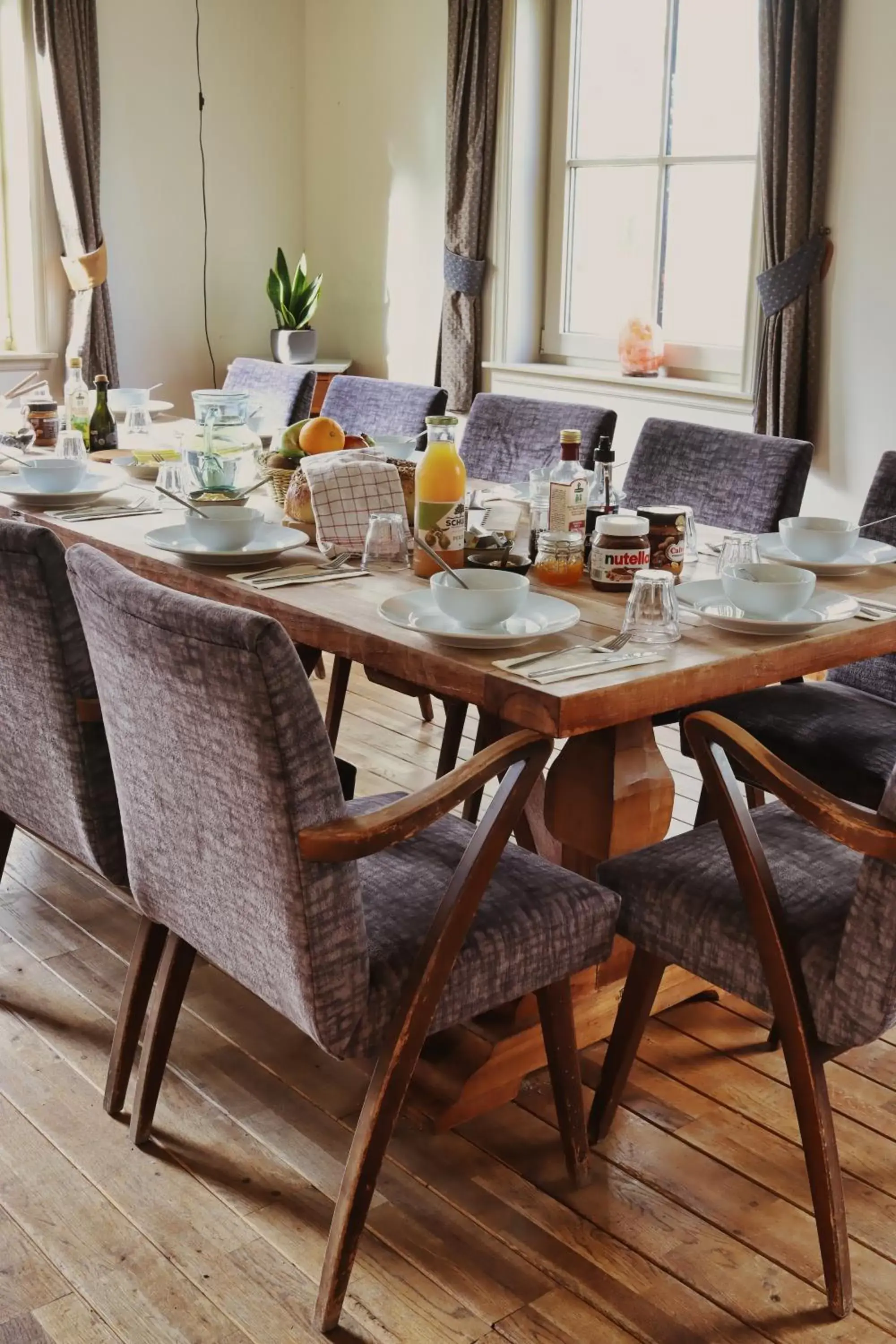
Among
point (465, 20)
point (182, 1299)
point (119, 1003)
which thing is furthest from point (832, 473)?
point (182, 1299)

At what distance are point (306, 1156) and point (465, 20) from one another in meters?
3.89

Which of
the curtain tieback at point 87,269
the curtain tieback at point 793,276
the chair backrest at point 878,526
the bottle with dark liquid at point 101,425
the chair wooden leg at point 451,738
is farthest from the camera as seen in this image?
the curtain tieback at point 87,269

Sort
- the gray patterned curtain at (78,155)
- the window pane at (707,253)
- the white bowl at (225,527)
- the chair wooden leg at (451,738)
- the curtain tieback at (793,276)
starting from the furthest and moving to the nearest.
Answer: the gray patterned curtain at (78,155), the window pane at (707,253), the curtain tieback at (793,276), the chair wooden leg at (451,738), the white bowl at (225,527)

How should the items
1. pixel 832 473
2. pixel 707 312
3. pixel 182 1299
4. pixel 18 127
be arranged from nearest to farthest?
pixel 182 1299
pixel 832 473
pixel 707 312
pixel 18 127

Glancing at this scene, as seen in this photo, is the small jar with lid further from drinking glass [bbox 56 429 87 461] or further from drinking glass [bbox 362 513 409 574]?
drinking glass [bbox 56 429 87 461]

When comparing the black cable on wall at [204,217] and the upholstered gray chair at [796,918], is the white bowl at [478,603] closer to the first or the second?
the upholstered gray chair at [796,918]

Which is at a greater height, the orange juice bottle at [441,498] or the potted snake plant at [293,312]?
the potted snake plant at [293,312]

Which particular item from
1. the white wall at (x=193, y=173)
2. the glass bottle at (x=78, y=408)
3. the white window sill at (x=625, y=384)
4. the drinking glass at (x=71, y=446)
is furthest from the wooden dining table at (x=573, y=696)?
the white wall at (x=193, y=173)

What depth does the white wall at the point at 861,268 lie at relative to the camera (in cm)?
355

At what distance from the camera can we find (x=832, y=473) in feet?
12.6

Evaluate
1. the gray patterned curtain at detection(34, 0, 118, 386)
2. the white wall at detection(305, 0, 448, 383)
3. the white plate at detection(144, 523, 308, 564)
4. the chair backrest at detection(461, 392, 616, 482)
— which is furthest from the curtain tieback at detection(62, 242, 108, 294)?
the white plate at detection(144, 523, 308, 564)

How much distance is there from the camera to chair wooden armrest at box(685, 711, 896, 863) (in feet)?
4.59

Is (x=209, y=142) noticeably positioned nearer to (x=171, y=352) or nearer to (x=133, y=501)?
(x=171, y=352)

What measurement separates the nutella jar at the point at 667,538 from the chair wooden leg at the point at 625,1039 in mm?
596
